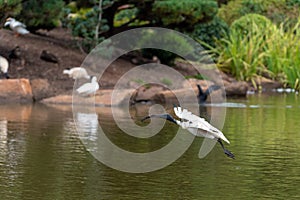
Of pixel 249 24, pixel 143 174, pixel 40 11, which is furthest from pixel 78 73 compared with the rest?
pixel 143 174

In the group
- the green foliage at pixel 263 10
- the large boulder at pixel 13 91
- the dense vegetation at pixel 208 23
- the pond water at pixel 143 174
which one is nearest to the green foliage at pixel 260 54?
the dense vegetation at pixel 208 23

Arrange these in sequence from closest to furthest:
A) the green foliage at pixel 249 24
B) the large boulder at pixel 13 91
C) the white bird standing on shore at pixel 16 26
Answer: the large boulder at pixel 13 91
the white bird standing on shore at pixel 16 26
the green foliage at pixel 249 24

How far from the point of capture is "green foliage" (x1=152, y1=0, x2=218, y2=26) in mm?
19766

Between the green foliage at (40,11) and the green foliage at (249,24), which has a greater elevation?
the green foliage at (40,11)

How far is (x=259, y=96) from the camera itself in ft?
67.5

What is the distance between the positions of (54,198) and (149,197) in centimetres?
88

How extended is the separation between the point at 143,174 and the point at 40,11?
10565 mm

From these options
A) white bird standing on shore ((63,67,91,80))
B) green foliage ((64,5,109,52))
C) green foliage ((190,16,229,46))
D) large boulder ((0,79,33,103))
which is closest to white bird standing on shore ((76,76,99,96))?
large boulder ((0,79,33,103))

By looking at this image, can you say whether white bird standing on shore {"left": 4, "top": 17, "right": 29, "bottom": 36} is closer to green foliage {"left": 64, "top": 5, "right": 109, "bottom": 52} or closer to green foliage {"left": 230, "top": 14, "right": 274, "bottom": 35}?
green foliage {"left": 64, "top": 5, "right": 109, "bottom": 52}

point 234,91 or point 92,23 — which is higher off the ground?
point 92,23

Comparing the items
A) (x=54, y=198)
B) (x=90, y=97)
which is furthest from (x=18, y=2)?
(x=54, y=198)

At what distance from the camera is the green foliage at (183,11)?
64.8ft

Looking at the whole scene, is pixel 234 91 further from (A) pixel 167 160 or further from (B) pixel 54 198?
(B) pixel 54 198

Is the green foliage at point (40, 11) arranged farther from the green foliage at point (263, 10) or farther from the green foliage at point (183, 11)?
the green foliage at point (263, 10)
